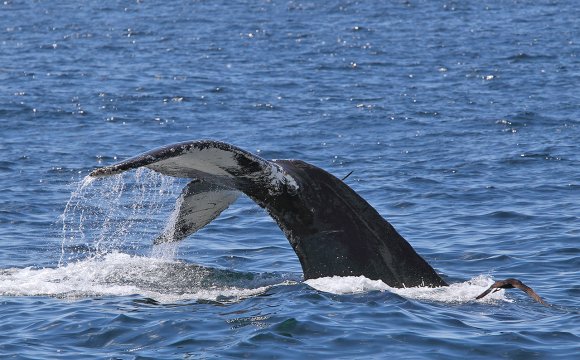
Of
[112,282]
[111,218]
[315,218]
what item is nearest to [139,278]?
[112,282]

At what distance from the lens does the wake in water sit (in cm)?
1060

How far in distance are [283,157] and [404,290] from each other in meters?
10.3

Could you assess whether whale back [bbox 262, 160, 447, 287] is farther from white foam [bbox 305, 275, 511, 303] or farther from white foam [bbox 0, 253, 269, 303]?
white foam [bbox 0, 253, 269, 303]

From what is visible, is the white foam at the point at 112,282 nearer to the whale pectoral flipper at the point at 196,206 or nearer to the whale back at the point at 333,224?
the whale pectoral flipper at the point at 196,206

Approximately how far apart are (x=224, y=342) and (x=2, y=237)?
248 inches

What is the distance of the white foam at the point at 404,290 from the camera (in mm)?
10242

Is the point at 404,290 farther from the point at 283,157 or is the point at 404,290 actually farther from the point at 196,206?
the point at 283,157

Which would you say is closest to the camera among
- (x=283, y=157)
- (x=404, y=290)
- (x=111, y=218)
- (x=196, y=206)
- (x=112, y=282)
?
(x=196, y=206)

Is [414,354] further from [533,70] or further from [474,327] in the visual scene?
[533,70]

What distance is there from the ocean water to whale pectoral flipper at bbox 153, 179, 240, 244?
56cm

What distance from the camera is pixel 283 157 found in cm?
2067

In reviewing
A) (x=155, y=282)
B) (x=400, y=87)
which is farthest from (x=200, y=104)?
(x=155, y=282)

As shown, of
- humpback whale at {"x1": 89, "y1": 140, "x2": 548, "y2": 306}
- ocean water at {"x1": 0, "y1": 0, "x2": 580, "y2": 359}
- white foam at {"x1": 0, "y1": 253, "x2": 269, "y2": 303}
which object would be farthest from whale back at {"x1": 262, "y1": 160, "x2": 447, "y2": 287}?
white foam at {"x1": 0, "y1": 253, "x2": 269, "y2": 303}

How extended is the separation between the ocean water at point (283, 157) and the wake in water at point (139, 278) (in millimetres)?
38
